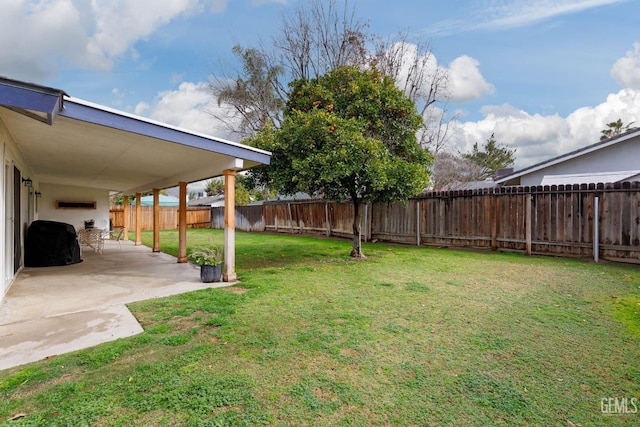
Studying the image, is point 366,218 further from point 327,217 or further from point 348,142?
→ point 348,142

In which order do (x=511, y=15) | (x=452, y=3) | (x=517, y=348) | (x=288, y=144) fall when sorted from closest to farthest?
(x=517, y=348), (x=288, y=144), (x=511, y=15), (x=452, y=3)

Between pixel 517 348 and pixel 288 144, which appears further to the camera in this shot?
pixel 288 144

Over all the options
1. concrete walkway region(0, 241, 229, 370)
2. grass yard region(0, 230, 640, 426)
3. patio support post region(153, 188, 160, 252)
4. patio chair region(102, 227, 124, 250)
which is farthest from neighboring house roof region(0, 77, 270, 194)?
patio chair region(102, 227, 124, 250)

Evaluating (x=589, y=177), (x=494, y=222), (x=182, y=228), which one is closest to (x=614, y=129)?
(x=589, y=177)

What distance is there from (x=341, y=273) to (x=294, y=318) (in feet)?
9.20

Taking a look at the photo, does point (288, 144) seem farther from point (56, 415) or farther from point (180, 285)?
point (56, 415)

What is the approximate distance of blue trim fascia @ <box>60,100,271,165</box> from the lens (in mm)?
4000

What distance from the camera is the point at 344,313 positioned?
406 cm

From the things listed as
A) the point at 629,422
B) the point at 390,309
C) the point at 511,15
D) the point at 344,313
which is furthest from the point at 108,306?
the point at 511,15

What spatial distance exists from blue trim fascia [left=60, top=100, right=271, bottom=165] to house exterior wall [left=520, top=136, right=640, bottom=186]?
36.8 ft

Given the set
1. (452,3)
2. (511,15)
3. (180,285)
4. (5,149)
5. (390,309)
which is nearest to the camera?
(390,309)

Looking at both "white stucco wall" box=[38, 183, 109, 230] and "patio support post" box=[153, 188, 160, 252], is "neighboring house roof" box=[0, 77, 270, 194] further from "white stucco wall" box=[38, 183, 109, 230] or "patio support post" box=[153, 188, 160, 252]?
"white stucco wall" box=[38, 183, 109, 230]

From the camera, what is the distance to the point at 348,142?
6719 millimetres

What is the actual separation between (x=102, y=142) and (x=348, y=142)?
4340 mm
